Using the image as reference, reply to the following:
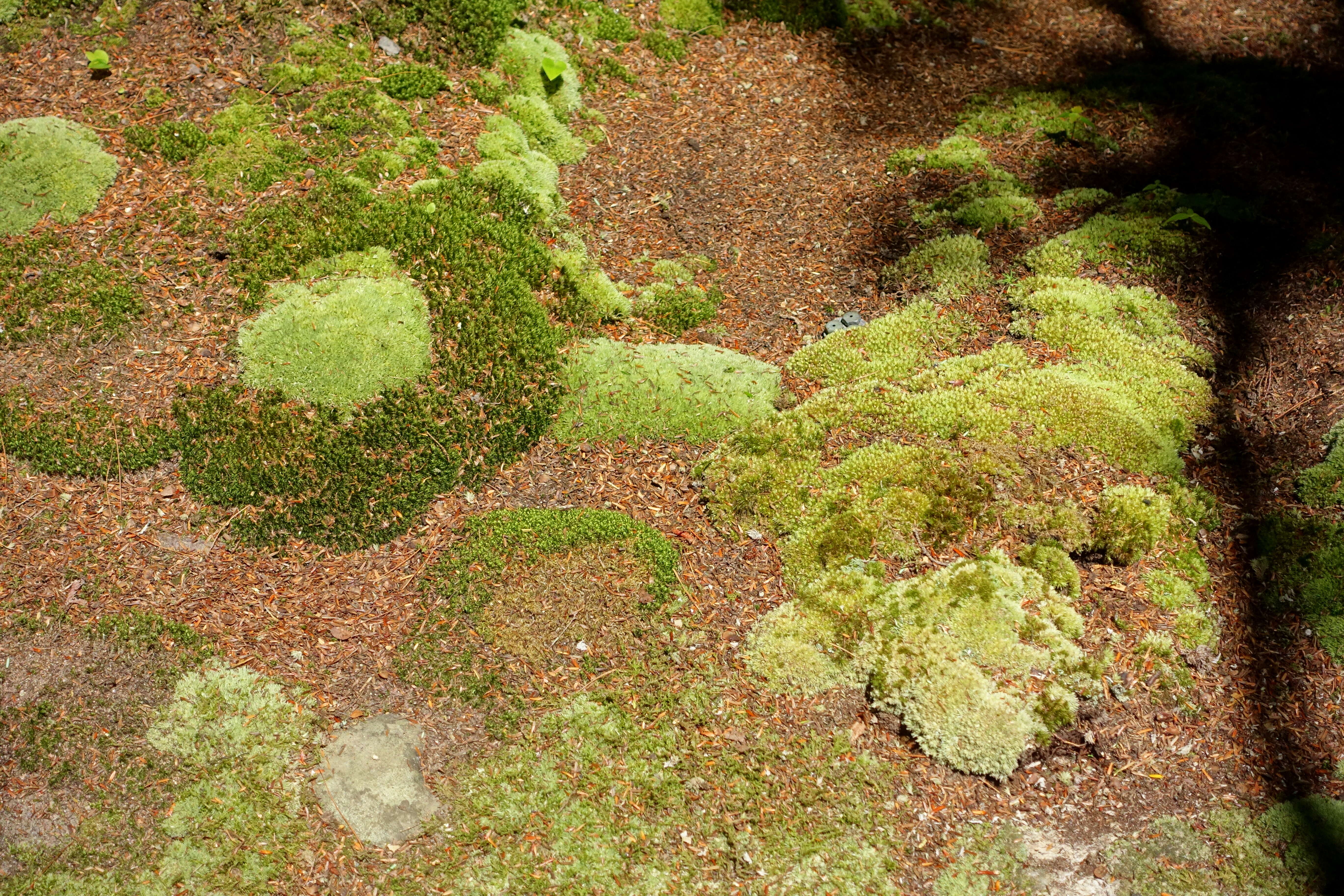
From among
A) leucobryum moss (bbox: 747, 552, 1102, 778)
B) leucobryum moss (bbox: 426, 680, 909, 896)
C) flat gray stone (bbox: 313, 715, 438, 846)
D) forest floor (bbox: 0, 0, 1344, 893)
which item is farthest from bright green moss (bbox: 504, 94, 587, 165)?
flat gray stone (bbox: 313, 715, 438, 846)

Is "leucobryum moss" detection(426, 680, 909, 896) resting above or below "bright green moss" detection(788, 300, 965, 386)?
below

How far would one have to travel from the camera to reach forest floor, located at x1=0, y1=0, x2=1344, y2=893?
189 inches

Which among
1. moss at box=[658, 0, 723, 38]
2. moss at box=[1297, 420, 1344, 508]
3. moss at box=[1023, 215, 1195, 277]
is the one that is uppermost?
moss at box=[658, 0, 723, 38]

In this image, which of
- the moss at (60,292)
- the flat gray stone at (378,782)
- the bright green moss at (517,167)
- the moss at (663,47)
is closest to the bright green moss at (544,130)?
the bright green moss at (517,167)

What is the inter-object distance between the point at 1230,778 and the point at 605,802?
3.44 metres

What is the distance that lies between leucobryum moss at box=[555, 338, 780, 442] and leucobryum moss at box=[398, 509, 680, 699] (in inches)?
31.6

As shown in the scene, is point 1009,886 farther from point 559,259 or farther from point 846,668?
point 559,259

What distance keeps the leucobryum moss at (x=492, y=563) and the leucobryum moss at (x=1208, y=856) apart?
2300mm

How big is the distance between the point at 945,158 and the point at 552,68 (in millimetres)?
3905

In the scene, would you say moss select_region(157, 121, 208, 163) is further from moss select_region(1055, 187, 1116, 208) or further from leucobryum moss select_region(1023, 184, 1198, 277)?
moss select_region(1055, 187, 1116, 208)

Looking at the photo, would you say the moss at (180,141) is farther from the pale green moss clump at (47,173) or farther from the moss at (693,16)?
the moss at (693,16)

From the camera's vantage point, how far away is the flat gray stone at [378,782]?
461cm

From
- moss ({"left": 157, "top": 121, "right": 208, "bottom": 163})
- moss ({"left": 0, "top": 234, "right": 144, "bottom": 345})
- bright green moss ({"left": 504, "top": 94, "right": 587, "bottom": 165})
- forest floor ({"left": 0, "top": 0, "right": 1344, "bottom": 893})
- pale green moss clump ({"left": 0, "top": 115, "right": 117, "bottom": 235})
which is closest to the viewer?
forest floor ({"left": 0, "top": 0, "right": 1344, "bottom": 893})

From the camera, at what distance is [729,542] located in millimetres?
5848
